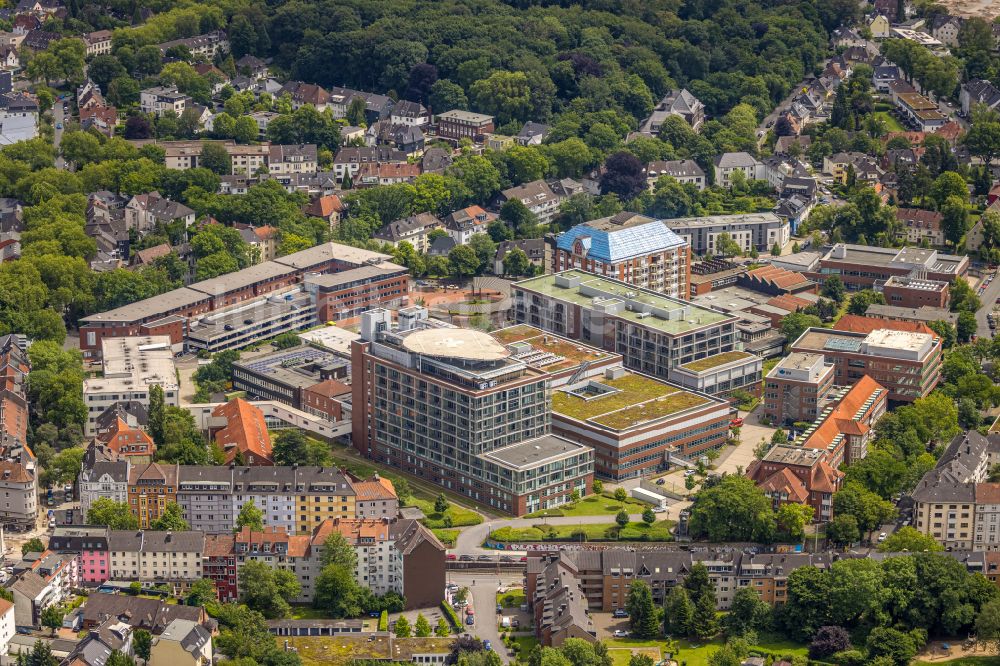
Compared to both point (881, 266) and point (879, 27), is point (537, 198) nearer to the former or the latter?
point (881, 266)

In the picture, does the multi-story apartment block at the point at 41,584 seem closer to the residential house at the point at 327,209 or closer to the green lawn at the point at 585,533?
the green lawn at the point at 585,533

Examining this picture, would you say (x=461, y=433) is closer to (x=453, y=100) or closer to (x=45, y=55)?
(x=453, y=100)

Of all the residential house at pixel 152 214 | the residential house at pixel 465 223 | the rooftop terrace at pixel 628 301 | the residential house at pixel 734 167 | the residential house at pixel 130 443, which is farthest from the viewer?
the residential house at pixel 734 167

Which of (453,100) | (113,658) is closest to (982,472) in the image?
(113,658)

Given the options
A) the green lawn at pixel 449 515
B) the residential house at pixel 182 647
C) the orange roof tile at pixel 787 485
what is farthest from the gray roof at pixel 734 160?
the residential house at pixel 182 647

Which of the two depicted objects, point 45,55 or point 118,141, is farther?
point 45,55

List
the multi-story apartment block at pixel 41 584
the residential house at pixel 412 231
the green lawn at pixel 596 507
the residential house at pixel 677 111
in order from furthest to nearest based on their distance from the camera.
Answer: the residential house at pixel 677 111 < the residential house at pixel 412 231 < the green lawn at pixel 596 507 < the multi-story apartment block at pixel 41 584

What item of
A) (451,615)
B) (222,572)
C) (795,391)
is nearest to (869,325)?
(795,391)
